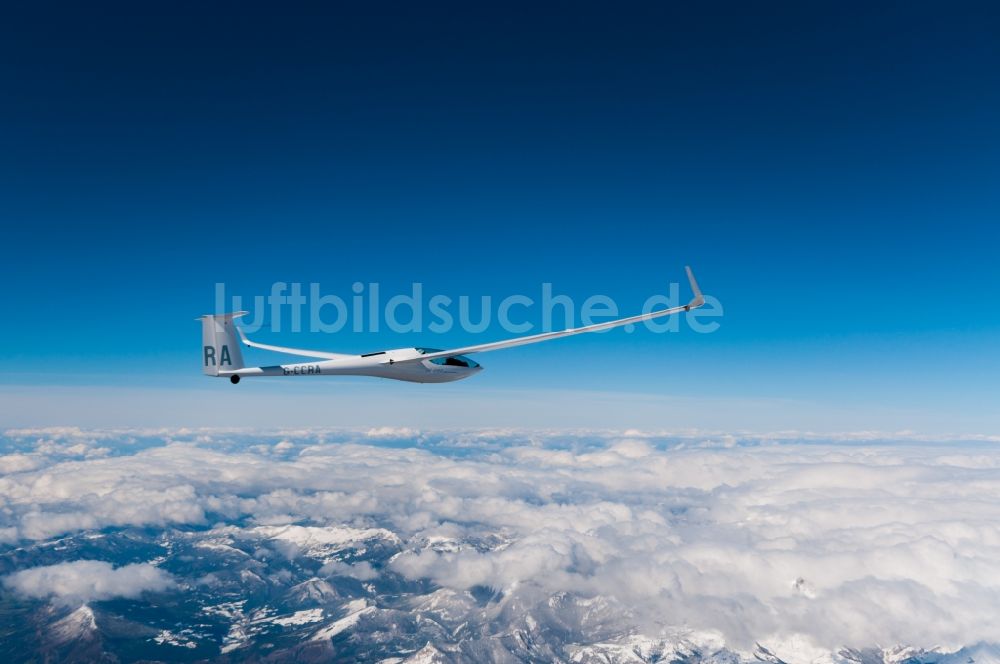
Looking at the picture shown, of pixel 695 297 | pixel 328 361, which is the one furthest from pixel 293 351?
pixel 695 297

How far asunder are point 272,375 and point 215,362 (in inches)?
108

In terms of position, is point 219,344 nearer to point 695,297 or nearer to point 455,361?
point 455,361

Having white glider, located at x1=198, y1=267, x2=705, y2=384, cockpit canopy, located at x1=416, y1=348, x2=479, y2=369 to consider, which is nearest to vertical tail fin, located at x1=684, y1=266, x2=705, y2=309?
white glider, located at x1=198, y1=267, x2=705, y2=384

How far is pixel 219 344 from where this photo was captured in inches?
1001

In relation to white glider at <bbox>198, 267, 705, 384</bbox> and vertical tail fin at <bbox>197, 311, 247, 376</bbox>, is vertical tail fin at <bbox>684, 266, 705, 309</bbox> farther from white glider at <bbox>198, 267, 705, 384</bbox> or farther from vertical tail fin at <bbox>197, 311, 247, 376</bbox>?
vertical tail fin at <bbox>197, 311, 247, 376</bbox>

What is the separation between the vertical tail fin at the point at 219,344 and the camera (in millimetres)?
25375

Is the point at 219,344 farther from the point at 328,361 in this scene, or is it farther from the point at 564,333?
the point at 564,333

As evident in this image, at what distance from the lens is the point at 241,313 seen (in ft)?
83.6

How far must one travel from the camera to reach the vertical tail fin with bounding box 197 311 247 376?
83.3ft

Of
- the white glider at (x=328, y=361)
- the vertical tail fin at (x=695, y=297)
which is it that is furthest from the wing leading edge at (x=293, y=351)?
the vertical tail fin at (x=695, y=297)

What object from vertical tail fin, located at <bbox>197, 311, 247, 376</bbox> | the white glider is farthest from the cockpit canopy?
vertical tail fin, located at <bbox>197, 311, 247, 376</bbox>

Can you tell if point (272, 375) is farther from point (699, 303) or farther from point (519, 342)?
point (699, 303)

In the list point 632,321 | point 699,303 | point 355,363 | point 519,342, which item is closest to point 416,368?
point 355,363

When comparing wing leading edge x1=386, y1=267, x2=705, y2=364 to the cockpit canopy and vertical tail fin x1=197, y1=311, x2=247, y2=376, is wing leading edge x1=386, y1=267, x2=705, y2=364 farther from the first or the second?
vertical tail fin x1=197, y1=311, x2=247, y2=376
